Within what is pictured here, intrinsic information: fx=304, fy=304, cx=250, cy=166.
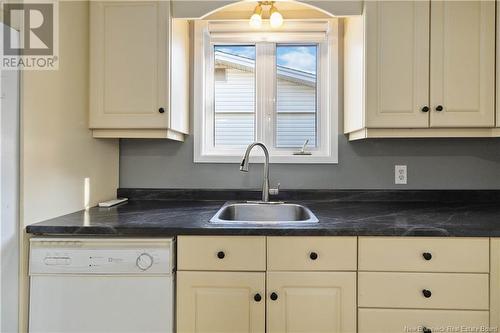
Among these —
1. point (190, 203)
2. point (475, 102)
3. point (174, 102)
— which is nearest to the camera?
point (475, 102)

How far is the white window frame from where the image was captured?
1964mm

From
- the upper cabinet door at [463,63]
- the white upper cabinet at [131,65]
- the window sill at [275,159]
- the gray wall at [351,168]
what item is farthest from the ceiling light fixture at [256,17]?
the upper cabinet door at [463,63]

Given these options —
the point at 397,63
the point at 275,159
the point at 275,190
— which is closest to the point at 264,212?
the point at 275,190

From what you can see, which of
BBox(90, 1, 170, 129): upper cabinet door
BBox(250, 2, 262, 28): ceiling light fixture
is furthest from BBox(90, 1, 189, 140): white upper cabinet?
BBox(250, 2, 262, 28): ceiling light fixture

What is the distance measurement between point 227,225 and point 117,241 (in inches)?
18.1

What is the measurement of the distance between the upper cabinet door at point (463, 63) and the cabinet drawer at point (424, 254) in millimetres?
660

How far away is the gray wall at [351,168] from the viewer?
1.92 meters

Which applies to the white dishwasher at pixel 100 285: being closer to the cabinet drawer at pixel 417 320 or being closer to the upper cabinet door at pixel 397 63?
the cabinet drawer at pixel 417 320

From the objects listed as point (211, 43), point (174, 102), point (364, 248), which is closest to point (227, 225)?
point (364, 248)

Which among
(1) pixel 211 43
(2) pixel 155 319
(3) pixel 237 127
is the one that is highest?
(1) pixel 211 43

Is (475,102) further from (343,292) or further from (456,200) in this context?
(343,292)

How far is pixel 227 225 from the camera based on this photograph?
129 cm

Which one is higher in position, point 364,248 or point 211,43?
point 211,43

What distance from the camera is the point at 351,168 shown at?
1.97 meters
